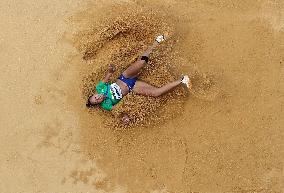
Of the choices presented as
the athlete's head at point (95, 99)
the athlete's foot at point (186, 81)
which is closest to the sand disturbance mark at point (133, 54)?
the athlete's head at point (95, 99)

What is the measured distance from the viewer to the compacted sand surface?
5684mm

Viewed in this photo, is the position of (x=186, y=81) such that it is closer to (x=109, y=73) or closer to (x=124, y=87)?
(x=124, y=87)

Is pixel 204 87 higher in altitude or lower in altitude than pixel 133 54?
lower

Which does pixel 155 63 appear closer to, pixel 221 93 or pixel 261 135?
pixel 221 93

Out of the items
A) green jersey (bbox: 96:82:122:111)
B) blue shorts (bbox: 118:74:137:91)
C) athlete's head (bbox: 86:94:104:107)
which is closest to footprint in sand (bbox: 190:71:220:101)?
blue shorts (bbox: 118:74:137:91)

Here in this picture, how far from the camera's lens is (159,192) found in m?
5.57

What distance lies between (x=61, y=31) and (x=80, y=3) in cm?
58

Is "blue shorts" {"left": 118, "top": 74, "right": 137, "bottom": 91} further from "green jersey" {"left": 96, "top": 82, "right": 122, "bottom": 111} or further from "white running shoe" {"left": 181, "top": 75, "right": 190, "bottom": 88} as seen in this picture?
"white running shoe" {"left": 181, "top": 75, "right": 190, "bottom": 88}

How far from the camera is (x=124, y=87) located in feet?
20.4

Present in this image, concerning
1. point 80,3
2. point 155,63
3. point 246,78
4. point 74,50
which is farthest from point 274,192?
point 80,3

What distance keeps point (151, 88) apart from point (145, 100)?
0.61 feet

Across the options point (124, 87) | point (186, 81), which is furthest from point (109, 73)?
point (186, 81)

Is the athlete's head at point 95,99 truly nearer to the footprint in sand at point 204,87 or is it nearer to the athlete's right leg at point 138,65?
the athlete's right leg at point 138,65

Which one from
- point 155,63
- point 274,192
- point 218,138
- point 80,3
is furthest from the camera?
point 80,3
